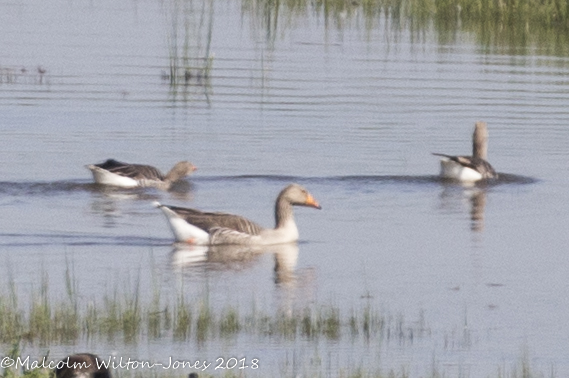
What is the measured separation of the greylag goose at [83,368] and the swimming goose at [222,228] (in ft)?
22.6

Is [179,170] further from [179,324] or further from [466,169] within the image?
[179,324]

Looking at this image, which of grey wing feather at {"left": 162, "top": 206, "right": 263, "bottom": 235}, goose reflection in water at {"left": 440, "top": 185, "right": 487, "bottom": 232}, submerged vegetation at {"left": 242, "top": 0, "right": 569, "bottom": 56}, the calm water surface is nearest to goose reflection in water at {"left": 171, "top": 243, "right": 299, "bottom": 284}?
the calm water surface

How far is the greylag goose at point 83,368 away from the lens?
23.0ft

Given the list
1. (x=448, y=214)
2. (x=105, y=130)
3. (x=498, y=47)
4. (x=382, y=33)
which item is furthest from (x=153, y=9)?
(x=448, y=214)

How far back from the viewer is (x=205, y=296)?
11195 mm

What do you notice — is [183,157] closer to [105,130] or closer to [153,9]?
[105,130]

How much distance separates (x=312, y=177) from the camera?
17.6 m

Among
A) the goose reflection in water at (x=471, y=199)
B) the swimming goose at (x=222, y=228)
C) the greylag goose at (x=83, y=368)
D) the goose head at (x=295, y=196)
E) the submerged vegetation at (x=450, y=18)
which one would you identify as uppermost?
the submerged vegetation at (x=450, y=18)

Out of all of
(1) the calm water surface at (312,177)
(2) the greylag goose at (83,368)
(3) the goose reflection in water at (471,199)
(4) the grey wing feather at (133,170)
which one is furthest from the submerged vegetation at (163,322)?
(4) the grey wing feather at (133,170)

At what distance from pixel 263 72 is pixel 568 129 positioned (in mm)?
5976

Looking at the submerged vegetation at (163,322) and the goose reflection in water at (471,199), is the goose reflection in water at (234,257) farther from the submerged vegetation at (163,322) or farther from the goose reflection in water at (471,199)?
the goose reflection in water at (471,199)

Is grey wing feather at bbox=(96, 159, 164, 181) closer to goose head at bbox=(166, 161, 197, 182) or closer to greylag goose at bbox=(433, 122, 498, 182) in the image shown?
goose head at bbox=(166, 161, 197, 182)

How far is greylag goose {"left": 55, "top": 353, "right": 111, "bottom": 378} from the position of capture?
23.0ft

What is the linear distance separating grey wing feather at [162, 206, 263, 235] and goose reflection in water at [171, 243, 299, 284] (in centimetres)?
20
